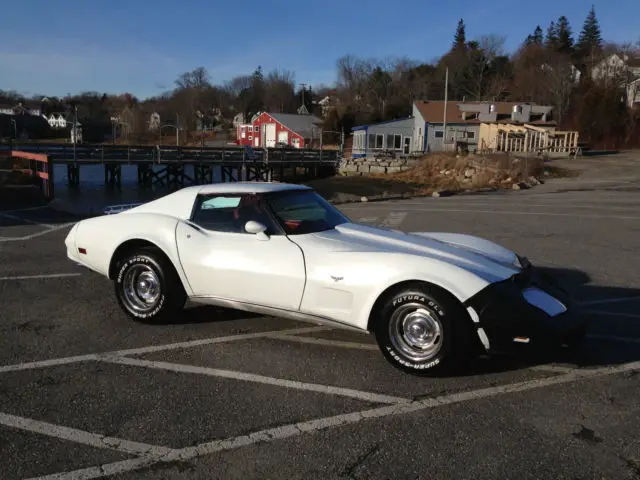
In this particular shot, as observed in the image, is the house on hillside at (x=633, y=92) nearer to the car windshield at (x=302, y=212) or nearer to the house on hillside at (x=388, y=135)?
the house on hillside at (x=388, y=135)

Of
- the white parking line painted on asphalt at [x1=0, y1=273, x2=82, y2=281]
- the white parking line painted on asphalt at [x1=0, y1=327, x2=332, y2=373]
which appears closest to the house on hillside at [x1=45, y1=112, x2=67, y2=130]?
the white parking line painted on asphalt at [x1=0, y1=273, x2=82, y2=281]

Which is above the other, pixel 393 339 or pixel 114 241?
pixel 114 241

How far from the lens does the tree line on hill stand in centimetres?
5819

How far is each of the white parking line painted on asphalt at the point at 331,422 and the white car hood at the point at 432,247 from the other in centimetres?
80

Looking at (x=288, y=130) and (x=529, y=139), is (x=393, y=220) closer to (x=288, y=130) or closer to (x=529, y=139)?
(x=529, y=139)

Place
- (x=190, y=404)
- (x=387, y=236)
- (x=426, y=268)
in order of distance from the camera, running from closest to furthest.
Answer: (x=190, y=404), (x=426, y=268), (x=387, y=236)

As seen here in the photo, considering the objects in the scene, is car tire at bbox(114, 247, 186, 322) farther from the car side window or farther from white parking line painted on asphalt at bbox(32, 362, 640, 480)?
white parking line painted on asphalt at bbox(32, 362, 640, 480)

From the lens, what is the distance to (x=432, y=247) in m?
4.51

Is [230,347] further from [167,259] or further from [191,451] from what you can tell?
[191,451]

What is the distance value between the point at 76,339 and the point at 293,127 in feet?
247

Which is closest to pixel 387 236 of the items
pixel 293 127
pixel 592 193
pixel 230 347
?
pixel 230 347

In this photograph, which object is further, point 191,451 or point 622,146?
point 622,146

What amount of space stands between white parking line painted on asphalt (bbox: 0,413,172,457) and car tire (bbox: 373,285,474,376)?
68.6 inches

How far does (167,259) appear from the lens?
5102 millimetres
